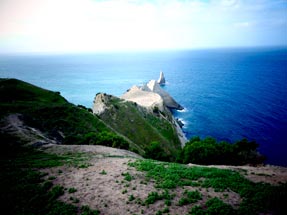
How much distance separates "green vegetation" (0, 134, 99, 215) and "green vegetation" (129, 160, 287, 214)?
293 inches

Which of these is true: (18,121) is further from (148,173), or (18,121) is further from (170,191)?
(170,191)

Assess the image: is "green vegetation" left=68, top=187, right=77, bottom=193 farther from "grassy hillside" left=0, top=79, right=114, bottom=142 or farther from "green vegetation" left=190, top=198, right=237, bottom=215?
"grassy hillside" left=0, top=79, right=114, bottom=142

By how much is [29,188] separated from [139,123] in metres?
58.2

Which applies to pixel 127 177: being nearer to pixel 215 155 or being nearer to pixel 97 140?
pixel 97 140

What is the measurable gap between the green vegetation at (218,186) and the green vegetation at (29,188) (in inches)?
293

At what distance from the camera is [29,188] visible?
17.1 metres

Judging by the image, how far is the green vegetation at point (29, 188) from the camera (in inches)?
583

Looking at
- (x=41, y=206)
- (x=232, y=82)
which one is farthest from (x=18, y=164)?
(x=232, y=82)

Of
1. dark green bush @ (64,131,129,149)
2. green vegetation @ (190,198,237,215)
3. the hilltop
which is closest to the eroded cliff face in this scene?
dark green bush @ (64,131,129,149)

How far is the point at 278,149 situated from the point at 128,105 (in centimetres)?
5663

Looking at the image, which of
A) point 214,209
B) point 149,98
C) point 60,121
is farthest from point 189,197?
point 149,98

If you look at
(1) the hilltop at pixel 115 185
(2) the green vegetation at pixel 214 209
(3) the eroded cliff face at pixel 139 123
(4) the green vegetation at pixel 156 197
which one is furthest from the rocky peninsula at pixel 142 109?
(2) the green vegetation at pixel 214 209

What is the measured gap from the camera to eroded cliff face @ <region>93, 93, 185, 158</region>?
69.0m

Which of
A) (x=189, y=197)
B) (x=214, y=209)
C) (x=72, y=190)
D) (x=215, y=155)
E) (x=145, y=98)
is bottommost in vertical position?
(x=215, y=155)
